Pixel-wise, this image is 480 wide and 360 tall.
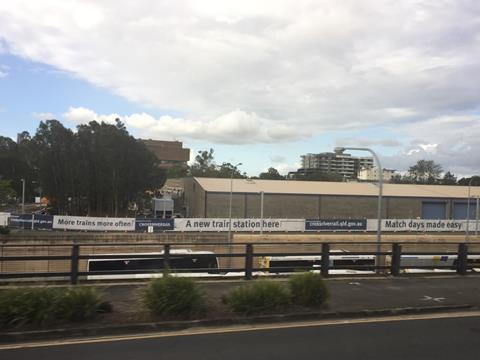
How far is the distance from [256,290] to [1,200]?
259ft

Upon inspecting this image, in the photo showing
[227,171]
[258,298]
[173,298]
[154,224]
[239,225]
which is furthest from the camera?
[227,171]

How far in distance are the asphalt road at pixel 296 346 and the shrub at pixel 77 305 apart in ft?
3.17

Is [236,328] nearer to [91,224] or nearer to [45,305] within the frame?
[45,305]

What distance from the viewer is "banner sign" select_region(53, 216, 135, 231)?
53594mm

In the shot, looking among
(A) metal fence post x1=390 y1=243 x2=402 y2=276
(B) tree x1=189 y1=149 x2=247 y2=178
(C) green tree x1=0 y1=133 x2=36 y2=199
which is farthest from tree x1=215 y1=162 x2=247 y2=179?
(A) metal fence post x1=390 y1=243 x2=402 y2=276

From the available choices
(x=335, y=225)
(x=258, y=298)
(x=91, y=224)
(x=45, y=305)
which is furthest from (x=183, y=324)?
(x=335, y=225)

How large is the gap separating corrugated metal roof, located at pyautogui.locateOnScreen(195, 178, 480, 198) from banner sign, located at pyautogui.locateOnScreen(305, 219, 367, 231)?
1680 cm

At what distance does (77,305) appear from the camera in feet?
27.8

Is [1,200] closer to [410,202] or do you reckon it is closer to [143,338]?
[410,202]

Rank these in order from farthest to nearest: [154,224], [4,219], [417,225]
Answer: [417,225] < [4,219] < [154,224]

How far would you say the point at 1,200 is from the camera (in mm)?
79500

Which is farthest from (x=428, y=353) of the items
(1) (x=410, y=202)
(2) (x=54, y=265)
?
(1) (x=410, y=202)

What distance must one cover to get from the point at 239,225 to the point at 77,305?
4735cm

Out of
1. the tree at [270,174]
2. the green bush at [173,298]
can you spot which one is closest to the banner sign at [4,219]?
the green bush at [173,298]
